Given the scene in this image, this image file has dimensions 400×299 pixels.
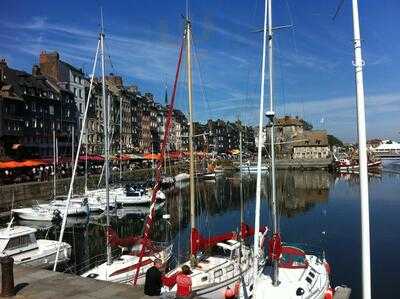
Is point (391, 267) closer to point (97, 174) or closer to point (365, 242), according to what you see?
point (365, 242)

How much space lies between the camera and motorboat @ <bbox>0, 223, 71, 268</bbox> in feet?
100.0

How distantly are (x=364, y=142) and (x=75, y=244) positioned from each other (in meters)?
36.3

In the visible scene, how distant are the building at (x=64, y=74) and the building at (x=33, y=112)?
2.03m

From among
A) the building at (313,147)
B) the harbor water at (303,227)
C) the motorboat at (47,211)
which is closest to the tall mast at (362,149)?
the harbor water at (303,227)

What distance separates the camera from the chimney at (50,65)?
100 m

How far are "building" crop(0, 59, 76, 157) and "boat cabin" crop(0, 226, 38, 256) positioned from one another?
5068 centimetres

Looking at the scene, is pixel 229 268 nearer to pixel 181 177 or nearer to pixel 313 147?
pixel 181 177

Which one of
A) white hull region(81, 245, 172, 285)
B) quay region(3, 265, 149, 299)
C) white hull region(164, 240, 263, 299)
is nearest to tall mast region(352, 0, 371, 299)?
quay region(3, 265, 149, 299)

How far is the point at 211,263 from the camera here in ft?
79.7

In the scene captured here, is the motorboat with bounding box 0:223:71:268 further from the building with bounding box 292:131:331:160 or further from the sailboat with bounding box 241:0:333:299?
the building with bounding box 292:131:331:160

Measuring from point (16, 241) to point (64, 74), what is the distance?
76.6 metres

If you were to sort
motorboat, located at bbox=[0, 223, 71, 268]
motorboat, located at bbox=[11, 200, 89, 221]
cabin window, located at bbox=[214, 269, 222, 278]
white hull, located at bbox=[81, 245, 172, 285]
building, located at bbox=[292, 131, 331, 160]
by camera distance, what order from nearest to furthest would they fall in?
cabin window, located at bbox=[214, 269, 222, 278]
white hull, located at bbox=[81, 245, 172, 285]
motorboat, located at bbox=[0, 223, 71, 268]
motorboat, located at bbox=[11, 200, 89, 221]
building, located at bbox=[292, 131, 331, 160]

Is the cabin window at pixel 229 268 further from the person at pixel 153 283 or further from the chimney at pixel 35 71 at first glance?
the chimney at pixel 35 71

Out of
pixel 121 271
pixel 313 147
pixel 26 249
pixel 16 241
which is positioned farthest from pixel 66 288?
pixel 313 147
